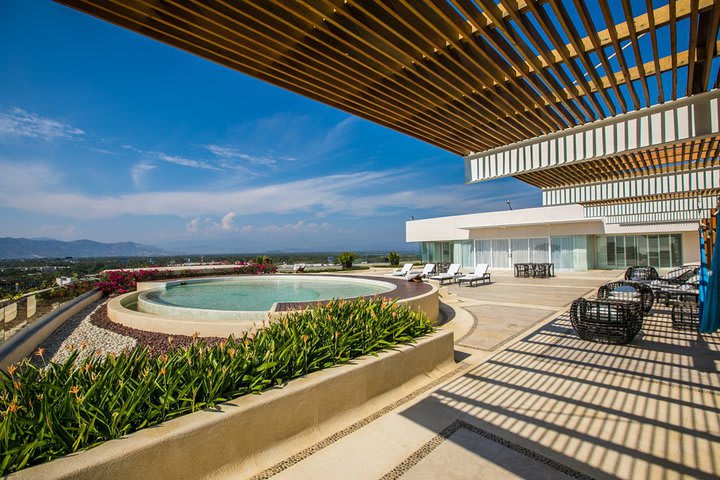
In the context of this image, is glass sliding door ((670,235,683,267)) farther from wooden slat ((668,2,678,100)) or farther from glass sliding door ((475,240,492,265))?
wooden slat ((668,2,678,100))

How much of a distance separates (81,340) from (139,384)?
5.71m

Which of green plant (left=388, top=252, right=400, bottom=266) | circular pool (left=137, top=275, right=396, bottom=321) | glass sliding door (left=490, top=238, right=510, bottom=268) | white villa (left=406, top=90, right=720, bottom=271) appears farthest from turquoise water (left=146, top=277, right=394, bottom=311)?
glass sliding door (left=490, top=238, right=510, bottom=268)

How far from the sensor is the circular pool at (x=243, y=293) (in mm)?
7447

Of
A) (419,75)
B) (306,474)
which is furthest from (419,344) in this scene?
(419,75)

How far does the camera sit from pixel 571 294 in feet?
40.5

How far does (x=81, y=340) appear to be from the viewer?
6.82m

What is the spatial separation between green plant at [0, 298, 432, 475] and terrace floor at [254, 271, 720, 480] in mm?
729

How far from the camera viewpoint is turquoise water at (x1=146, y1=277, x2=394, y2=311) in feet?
33.8

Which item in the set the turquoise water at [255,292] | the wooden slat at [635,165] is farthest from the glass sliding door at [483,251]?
the wooden slat at [635,165]

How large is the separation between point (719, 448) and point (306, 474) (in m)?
3.47

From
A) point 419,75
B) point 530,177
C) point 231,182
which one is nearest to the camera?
point 419,75

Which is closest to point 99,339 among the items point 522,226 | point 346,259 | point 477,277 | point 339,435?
point 339,435

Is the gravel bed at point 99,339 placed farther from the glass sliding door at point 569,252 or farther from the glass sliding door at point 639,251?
the glass sliding door at point 639,251

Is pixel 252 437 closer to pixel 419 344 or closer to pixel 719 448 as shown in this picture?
pixel 419 344
